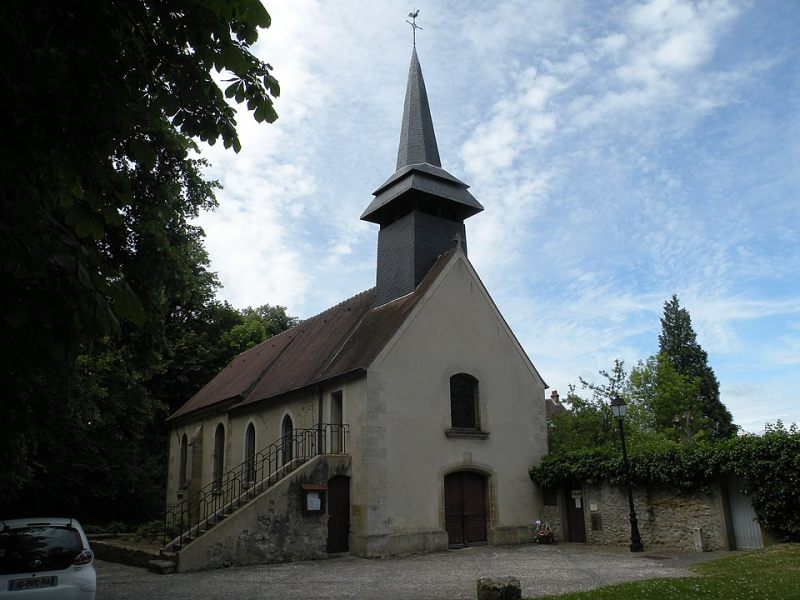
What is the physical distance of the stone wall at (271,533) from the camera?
14492 mm

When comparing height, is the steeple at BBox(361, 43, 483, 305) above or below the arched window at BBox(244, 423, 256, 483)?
above

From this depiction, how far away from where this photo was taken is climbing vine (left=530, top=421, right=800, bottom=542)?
1433cm

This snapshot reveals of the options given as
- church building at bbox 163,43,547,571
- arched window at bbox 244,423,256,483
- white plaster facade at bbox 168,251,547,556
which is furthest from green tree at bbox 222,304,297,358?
white plaster facade at bbox 168,251,547,556

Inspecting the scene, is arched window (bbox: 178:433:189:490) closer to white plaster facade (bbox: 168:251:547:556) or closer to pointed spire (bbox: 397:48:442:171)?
white plaster facade (bbox: 168:251:547:556)

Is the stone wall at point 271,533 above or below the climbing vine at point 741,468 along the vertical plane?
below

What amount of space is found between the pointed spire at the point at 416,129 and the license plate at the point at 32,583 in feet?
57.3

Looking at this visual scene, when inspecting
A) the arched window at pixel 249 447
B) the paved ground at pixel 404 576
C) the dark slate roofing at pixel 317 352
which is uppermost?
the dark slate roofing at pixel 317 352

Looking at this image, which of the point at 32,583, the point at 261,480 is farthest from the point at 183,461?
the point at 32,583

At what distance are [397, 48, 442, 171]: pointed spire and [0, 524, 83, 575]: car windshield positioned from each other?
17.0 meters

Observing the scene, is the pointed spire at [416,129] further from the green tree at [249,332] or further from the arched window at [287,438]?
the green tree at [249,332]

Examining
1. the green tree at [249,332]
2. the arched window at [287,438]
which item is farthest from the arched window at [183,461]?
the arched window at [287,438]

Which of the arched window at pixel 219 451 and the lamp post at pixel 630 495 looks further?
the arched window at pixel 219 451

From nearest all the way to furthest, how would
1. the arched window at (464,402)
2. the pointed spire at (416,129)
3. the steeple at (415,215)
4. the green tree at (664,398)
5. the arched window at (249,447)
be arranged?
the arched window at (464,402) → the steeple at (415,215) → the arched window at (249,447) → the pointed spire at (416,129) → the green tree at (664,398)

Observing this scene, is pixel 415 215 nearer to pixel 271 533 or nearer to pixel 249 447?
pixel 249 447
